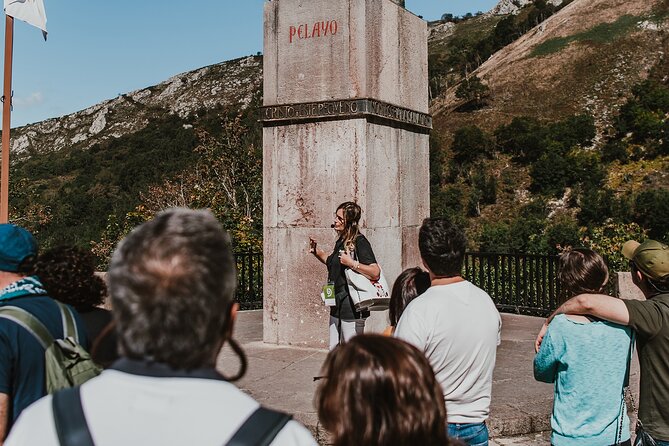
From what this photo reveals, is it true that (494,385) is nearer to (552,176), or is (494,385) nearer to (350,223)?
(350,223)

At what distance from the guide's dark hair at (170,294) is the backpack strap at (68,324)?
150 cm

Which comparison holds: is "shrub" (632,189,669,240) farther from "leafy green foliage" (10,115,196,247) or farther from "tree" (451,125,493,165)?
"leafy green foliage" (10,115,196,247)

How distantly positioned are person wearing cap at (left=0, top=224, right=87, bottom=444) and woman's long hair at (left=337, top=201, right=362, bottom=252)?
3.07 m

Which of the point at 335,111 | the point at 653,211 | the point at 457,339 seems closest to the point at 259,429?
the point at 457,339

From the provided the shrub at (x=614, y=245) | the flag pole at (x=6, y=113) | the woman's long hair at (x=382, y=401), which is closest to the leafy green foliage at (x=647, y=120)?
the shrub at (x=614, y=245)

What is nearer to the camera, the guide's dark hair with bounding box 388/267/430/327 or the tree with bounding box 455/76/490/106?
the guide's dark hair with bounding box 388/267/430/327

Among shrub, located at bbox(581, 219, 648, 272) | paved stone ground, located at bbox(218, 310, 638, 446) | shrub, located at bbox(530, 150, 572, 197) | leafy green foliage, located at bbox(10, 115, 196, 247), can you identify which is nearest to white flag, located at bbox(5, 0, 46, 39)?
paved stone ground, located at bbox(218, 310, 638, 446)

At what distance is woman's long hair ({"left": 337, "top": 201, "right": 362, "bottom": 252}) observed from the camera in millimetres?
5746

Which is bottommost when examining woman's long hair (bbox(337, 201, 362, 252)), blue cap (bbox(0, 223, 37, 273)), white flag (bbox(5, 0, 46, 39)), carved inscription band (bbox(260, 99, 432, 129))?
blue cap (bbox(0, 223, 37, 273))

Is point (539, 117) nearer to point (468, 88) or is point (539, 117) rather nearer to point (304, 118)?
point (468, 88)

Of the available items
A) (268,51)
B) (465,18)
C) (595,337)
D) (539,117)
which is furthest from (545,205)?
(465,18)

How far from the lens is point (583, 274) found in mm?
3430

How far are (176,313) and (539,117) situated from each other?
6637 centimetres

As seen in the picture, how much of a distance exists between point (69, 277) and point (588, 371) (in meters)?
2.55
